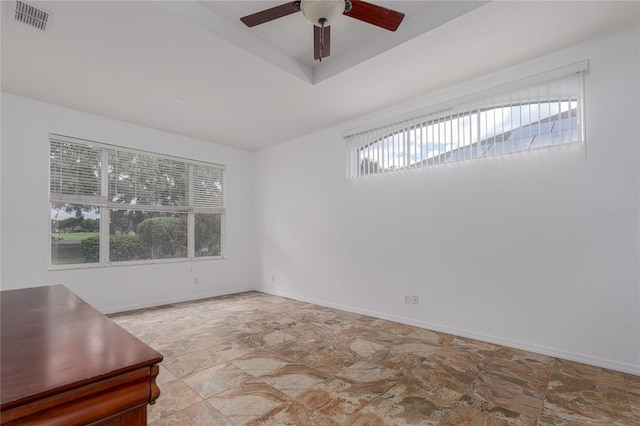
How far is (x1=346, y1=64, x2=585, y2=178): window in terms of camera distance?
280 centimetres

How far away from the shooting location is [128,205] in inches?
178

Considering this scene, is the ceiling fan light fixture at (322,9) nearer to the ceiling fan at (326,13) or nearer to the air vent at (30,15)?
the ceiling fan at (326,13)

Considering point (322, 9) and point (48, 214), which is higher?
point (322, 9)

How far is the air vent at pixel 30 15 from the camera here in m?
2.16

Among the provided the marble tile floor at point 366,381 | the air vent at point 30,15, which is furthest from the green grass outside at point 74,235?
the air vent at point 30,15

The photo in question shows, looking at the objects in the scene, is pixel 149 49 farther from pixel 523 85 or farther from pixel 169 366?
pixel 523 85

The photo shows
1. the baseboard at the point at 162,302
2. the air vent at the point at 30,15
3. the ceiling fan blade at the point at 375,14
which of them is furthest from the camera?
the baseboard at the point at 162,302

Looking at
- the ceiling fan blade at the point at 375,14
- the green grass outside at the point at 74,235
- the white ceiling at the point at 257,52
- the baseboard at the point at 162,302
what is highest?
the white ceiling at the point at 257,52

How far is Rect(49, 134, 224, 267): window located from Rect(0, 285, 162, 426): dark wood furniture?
12.0 ft

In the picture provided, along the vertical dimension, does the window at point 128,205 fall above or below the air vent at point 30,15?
below

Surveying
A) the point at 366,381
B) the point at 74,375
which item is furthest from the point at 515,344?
the point at 74,375

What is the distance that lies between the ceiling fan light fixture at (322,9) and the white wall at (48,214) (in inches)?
146

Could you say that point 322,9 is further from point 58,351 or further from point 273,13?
point 58,351

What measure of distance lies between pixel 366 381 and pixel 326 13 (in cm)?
264
